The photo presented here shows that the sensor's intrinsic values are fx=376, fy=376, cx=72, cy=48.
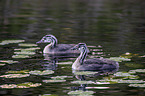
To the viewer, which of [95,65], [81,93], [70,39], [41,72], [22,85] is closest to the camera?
[81,93]

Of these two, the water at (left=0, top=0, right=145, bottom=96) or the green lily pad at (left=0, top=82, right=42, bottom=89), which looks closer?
the water at (left=0, top=0, right=145, bottom=96)

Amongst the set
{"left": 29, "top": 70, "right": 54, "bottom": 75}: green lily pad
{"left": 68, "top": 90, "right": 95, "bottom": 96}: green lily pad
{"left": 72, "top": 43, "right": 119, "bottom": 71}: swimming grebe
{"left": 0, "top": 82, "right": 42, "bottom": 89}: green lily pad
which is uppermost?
{"left": 72, "top": 43, "right": 119, "bottom": 71}: swimming grebe

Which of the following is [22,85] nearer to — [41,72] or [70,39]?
[41,72]

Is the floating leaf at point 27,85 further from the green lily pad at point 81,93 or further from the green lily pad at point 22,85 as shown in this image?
the green lily pad at point 81,93

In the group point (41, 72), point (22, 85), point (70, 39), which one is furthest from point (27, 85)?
point (70, 39)

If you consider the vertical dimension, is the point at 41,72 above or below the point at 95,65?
below

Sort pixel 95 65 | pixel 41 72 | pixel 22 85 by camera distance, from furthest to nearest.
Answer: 1. pixel 95 65
2. pixel 41 72
3. pixel 22 85

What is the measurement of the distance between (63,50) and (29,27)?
851cm

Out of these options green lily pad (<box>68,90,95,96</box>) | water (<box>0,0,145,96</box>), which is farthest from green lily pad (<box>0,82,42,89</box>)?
green lily pad (<box>68,90,95,96</box>)

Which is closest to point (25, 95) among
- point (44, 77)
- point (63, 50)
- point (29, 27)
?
point (44, 77)

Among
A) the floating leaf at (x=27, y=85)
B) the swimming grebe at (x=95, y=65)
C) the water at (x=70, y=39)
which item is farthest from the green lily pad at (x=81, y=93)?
the swimming grebe at (x=95, y=65)

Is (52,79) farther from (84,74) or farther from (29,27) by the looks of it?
(29,27)

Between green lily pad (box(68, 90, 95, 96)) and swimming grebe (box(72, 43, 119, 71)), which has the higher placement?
swimming grebe (box(72, 43, 119, 71))

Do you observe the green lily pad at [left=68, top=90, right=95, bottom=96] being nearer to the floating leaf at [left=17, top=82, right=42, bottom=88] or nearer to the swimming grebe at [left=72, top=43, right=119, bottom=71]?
the floating leaf at [left=17, top=82, right=42, bottom=88]
